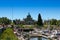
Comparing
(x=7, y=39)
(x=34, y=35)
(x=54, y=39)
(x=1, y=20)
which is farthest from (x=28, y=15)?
(x=7, y=39)

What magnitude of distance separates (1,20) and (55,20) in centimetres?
2070

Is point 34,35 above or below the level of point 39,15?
below

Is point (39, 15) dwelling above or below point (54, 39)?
above

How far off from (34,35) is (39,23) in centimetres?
2440

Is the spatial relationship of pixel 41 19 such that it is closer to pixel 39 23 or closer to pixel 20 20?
pixel 39 23

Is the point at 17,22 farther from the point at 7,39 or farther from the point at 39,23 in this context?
the point at 7,39

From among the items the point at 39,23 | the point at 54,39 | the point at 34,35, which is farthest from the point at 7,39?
the point at 39,23

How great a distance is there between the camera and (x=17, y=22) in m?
82.9

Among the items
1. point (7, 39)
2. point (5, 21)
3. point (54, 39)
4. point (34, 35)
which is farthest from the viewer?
point (5, 21)

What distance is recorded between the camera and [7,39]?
1878cm

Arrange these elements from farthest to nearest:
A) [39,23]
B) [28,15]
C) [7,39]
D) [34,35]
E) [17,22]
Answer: [28,15], [17,22], [39,23], [34,35], [7,39]

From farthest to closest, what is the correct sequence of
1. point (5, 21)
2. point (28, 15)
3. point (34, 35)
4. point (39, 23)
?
1. point (28, 15)
2. point (5, 21)
3. point (39, 23)
4. point (34, 35)

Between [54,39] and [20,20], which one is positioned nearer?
[54,39]

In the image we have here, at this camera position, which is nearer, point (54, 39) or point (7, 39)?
point (7, 39)
